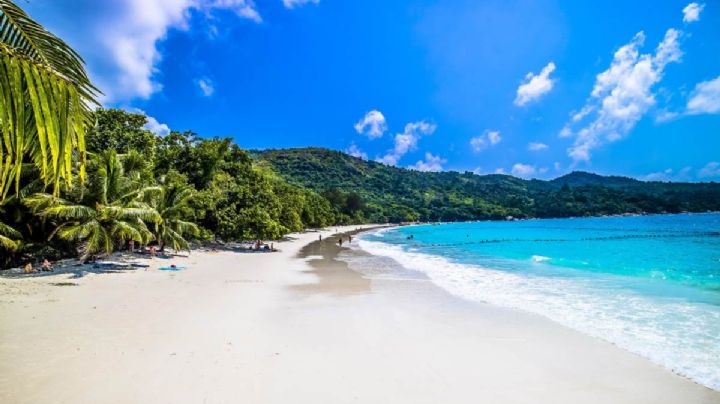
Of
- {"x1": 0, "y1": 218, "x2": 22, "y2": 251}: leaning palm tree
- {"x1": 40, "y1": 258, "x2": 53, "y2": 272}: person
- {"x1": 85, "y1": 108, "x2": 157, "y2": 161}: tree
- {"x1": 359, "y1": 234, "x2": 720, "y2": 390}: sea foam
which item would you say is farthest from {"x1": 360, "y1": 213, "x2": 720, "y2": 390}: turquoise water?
{"x1": 85, "y1": 108, "x2": 157, "y2": 161}: tree

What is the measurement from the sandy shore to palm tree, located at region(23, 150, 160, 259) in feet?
11.0

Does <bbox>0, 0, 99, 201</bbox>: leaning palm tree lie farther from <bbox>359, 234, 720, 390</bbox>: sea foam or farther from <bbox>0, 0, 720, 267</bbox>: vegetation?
<bbox>359, 234, 720, 390</bbox>: sea foam

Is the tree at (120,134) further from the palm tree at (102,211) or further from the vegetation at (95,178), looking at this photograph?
the palm tree at (102,211)

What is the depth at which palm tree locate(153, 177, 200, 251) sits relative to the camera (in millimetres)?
24266

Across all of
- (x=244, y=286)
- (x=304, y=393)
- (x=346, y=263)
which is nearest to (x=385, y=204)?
(x=346, y=263)

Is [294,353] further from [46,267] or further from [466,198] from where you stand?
[466,198]

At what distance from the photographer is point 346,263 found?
26672 mm

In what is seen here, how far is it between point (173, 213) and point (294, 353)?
20.3 meters

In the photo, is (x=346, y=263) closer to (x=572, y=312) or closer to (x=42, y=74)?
(x=572, y=312)

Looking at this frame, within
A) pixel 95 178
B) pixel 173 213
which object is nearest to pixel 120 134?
pixel 173 213

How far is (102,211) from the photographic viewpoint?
56.2ft

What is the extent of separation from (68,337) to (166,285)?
7.04 meters

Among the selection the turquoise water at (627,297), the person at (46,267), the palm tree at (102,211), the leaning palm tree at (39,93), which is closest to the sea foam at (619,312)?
the turquoise water at (627,297)

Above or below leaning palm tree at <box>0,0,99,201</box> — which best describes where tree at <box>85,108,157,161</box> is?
above
